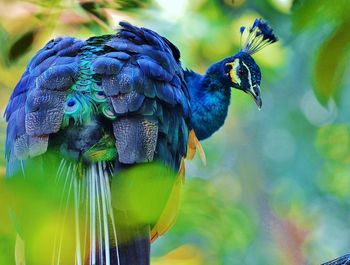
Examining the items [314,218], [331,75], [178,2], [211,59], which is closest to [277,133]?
[314,218]

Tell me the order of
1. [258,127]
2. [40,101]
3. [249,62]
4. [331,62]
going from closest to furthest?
[331,62]
[40,101]
[249,62]
[258,127]

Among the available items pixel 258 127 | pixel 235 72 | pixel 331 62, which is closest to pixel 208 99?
pixel 235 72

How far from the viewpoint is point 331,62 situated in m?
0.50

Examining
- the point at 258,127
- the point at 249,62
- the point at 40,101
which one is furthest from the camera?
the point at 258,127

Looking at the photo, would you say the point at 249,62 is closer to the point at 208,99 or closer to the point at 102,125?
the point at 208,99

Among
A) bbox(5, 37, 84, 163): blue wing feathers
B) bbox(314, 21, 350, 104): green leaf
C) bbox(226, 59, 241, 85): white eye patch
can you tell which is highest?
bbox(226, 59, 241, 85): white eye patch

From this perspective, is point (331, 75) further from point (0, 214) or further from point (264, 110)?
point (264, 110)

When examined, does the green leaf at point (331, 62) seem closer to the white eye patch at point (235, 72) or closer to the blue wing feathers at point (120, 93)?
the blue wing feathers at point (120, 93)

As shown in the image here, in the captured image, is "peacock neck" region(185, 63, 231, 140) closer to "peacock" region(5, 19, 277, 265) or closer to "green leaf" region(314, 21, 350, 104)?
"peacock" region(5, 19, 277, 265)

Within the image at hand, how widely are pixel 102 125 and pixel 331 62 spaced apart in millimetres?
858

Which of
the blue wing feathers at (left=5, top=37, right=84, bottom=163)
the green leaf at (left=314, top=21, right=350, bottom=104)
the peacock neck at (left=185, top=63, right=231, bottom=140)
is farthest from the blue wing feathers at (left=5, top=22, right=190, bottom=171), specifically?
the green leaf at (left=314, top=21, right=350, bottom=104)

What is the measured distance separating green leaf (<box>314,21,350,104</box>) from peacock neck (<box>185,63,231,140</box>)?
4.69 feet

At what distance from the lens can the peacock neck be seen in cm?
196

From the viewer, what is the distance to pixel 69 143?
50.8 inches
